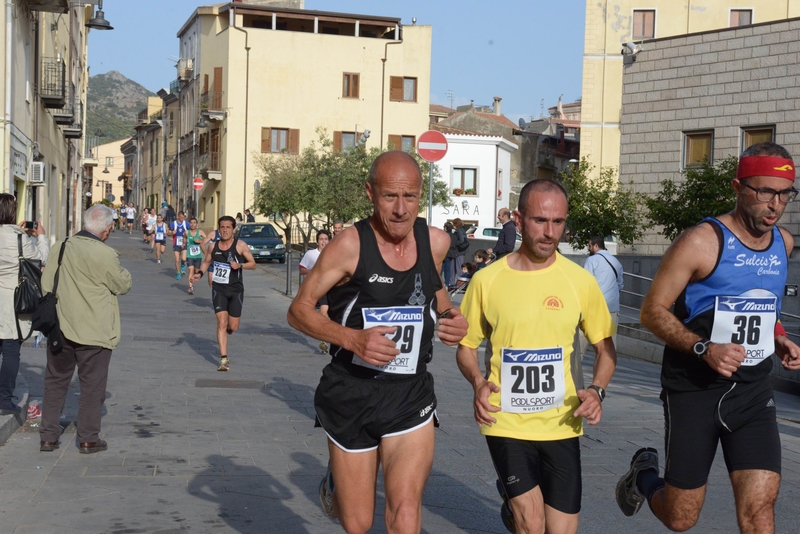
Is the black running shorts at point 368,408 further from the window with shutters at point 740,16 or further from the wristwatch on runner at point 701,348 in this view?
Answer: the window with shutters at point 740,16

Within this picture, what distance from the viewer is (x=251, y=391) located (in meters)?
11.5

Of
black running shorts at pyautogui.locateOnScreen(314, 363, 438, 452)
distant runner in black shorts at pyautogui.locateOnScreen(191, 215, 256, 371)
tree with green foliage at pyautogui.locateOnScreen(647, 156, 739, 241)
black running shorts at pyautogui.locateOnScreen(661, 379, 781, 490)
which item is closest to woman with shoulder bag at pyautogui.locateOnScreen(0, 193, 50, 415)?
distant runner in black shorts at pyautogui.locateOnScreen(191, 215, 256, 371)

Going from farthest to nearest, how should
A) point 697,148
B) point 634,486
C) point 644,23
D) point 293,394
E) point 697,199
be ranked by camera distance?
point 644,23 → point 697,148 → point 697,199 → point 293,394 → point 634,486

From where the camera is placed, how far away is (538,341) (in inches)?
182

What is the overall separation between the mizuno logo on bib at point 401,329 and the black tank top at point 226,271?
8885 millimetres

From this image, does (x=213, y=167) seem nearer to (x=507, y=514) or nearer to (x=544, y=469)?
(x=507, y=514)

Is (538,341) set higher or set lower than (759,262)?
lower

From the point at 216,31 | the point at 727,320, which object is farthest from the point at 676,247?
the point at 216,31

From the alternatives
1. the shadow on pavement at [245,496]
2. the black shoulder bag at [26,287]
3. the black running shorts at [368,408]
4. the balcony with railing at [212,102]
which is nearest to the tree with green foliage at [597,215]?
the black shoulder bag at [26,287]

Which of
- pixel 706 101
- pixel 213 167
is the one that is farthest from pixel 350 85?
pixel 706 101

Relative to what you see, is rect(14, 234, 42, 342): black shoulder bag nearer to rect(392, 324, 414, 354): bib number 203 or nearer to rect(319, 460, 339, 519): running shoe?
rect(319, 460, 339, 519): running shoe

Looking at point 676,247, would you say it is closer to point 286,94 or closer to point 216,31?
point 286,94

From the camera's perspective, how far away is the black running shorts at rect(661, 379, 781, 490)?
4.77 m

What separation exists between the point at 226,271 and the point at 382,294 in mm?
9012
